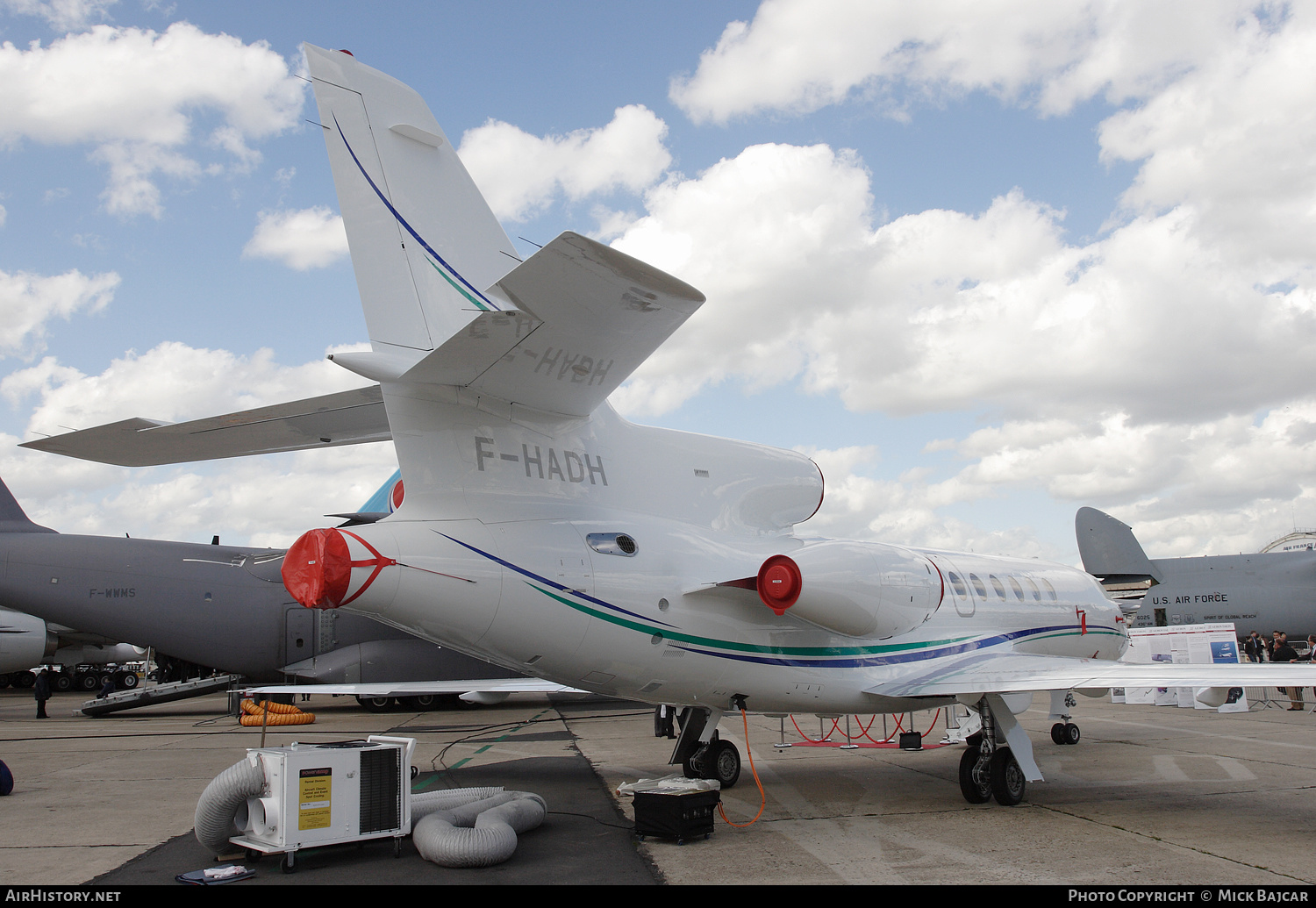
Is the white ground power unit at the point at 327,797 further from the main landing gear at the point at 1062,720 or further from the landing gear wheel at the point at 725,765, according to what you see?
the main landing gear at the point at 1062,720

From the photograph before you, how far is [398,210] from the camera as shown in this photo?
261 inches

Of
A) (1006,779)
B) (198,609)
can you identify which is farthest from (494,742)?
(1006,779)

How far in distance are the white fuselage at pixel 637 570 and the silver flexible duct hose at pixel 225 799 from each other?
1.40 meters

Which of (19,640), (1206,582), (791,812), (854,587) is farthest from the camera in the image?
(1206,582)

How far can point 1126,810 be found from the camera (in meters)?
8.26

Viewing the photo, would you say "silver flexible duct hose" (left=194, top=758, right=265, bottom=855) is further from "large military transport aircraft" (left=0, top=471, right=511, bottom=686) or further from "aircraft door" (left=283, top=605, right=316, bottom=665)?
"aircraft door" (left=283, top=605, right=316, bottom=665)

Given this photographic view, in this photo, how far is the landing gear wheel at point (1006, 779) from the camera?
8648 mm

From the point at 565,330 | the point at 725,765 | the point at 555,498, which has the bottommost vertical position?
the point at 725,765

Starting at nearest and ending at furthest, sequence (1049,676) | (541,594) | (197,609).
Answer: (541,594) < (1049,676) < (197,609)

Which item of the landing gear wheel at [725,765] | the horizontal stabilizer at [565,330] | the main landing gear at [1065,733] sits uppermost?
the horizontal stabilizer at [565,330]

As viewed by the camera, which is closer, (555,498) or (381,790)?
(381,790)

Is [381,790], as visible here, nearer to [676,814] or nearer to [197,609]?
[676,814]

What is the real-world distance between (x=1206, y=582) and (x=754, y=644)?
35313 mm

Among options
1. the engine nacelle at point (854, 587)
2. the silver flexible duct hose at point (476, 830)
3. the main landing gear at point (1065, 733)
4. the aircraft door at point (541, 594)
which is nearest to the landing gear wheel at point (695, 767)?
the engine nacelle at point (854, 587)
